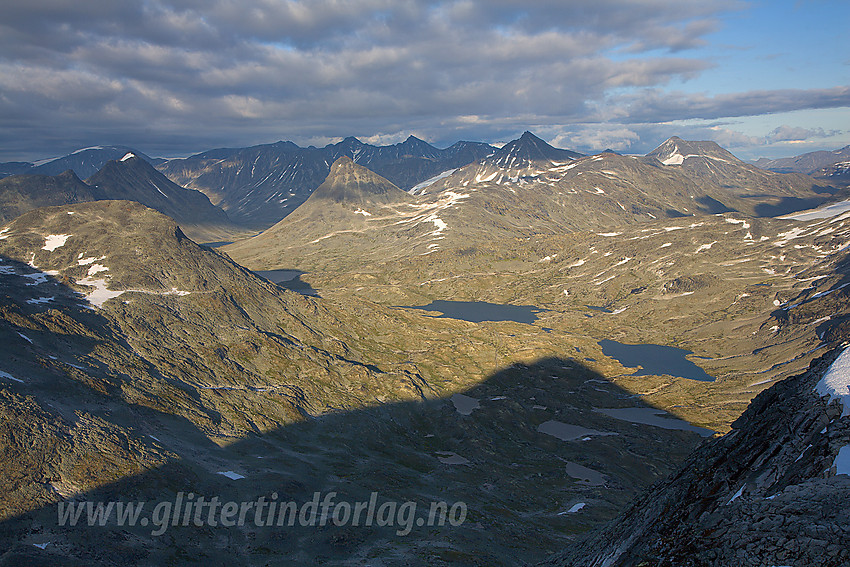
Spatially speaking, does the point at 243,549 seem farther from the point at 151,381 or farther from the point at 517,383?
the point at 517,383

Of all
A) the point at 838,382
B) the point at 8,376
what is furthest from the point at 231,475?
the point at 838,382

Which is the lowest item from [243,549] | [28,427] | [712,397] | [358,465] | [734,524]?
[712,397]

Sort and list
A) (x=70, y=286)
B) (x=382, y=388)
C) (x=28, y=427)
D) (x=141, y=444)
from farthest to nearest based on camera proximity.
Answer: (x=382, y=388) → (x=70, y=286) → (x=141, y=444) → (x=28, y=427)

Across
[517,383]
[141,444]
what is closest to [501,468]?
[517,383]

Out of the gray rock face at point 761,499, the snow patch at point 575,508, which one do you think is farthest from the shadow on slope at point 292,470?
the gray rock face at point 761,499

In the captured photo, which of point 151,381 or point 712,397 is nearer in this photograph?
point 151,381

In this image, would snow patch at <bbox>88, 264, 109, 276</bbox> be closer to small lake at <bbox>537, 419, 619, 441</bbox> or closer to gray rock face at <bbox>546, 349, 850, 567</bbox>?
small lake at <bbox>537, 419, 619, 441</bbox>

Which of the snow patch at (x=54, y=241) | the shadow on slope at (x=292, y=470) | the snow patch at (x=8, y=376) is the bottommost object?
the shadow on slope at (x=292, y=470)

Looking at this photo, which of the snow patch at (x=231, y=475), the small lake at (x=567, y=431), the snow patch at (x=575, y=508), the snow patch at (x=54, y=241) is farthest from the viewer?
the snow patch at (x=54, y=241)

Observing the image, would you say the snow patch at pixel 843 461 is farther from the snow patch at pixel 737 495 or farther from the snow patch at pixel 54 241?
the snow patch at pixel 54 241
